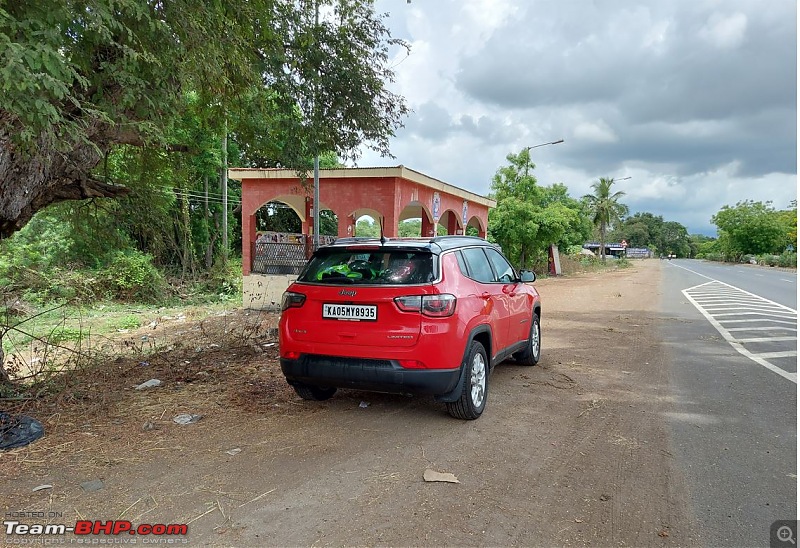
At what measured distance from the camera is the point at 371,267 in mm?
4625

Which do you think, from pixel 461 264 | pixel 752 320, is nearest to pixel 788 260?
pixel 752 320

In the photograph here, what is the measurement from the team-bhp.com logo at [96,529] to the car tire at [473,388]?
2401 mm

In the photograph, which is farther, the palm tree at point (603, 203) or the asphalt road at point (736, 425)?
the palm tree at point (603, 203)

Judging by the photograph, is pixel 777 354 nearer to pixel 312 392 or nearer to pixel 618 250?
pixel 312 392

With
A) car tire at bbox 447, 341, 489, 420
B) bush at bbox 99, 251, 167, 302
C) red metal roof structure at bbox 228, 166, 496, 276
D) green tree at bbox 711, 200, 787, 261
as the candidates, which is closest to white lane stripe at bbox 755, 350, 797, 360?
car tire at bbox 447, 341, 489, 420

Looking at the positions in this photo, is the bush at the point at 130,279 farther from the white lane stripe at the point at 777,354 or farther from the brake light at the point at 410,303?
the white lane stripe at the point at 777,354

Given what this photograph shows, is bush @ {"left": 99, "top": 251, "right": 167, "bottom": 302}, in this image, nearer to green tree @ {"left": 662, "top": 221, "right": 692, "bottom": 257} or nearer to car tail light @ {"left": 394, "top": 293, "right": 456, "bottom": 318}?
car tail light @ {"left": 394, "top": 293, "right": 456, "bottom": 318}

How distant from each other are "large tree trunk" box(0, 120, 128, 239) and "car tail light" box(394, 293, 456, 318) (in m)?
2.76

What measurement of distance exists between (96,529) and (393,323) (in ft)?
7.79

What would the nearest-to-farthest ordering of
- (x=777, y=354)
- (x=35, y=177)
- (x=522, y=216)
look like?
(x=35, y=177)
(x=777, y=354)
(x=522, y=216)

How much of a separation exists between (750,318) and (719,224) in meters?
72.6

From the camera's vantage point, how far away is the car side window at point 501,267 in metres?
5.87

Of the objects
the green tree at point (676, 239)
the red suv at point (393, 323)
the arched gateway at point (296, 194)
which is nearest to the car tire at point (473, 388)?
the red suv at point (393, 323)

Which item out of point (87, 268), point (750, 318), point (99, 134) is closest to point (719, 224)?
point (750, 318)
